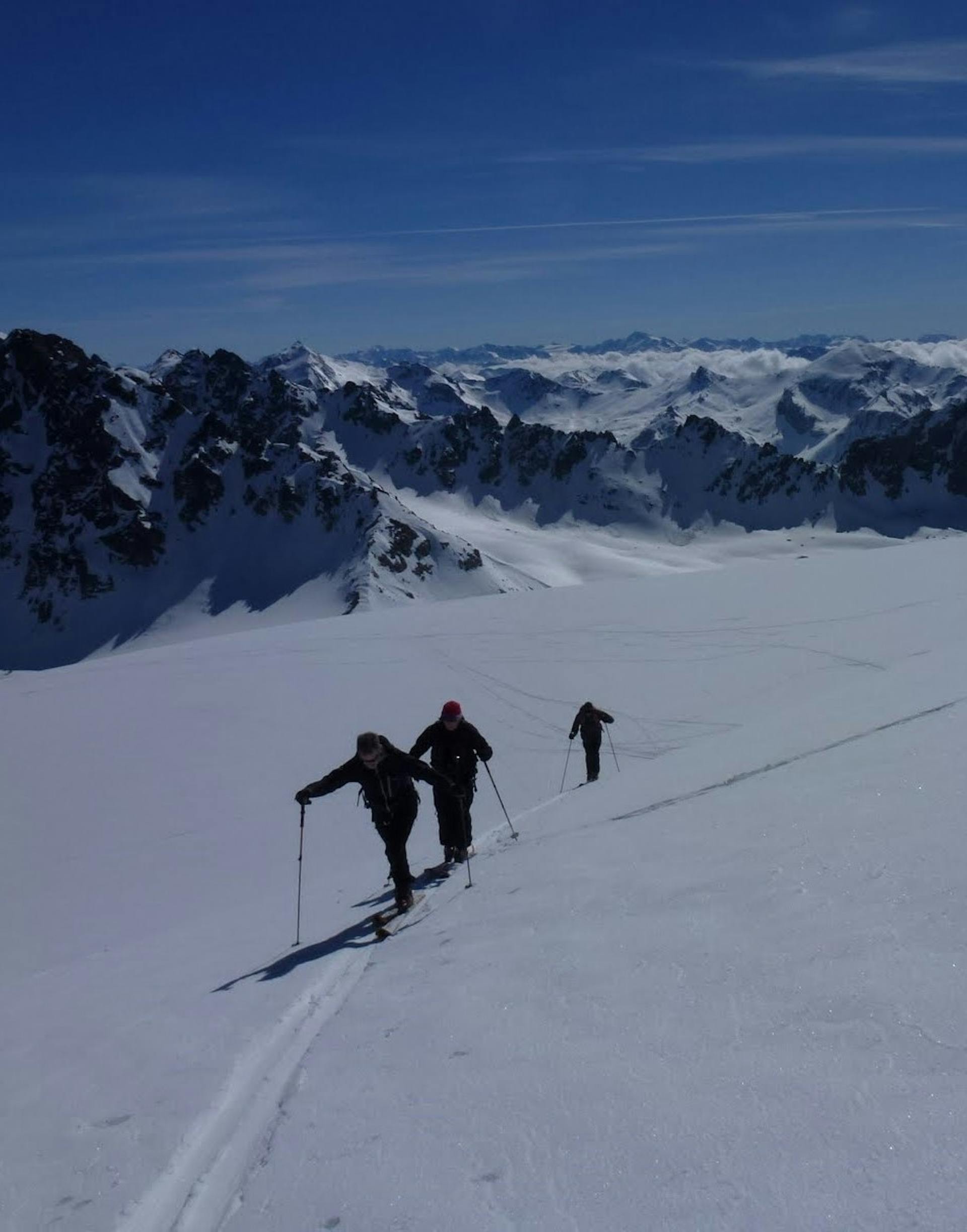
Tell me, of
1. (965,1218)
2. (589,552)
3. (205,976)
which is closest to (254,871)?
(205,976)

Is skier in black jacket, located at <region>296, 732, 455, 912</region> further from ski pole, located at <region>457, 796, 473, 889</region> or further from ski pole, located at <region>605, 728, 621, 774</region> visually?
ski pole, located at <region>605, 728, 621, 774</region>

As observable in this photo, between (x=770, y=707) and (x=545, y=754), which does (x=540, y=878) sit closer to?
(x=545, y=754)

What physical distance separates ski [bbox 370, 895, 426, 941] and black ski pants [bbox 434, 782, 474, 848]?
129 cm

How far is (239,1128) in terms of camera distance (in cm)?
478

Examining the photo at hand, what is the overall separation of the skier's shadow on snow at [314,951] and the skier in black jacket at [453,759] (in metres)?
1.91

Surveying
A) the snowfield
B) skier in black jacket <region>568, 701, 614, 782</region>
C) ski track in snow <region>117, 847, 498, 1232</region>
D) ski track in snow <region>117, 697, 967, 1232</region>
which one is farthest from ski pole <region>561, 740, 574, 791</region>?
ski track in snow <region>117, 847, 498, 1232</region>

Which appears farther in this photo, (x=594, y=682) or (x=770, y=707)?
(x=594, y=682)

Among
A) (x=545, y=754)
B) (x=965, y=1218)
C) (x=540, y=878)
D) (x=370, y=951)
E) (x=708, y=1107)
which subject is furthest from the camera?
A: (x=545, y=754)

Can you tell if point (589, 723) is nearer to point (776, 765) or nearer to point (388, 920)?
point (776, 765)

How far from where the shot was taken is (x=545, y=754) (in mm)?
19969

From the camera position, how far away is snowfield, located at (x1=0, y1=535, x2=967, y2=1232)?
361 centimetres

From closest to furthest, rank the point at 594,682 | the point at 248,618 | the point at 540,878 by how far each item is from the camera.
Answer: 1. the point at 540,878
2. the point at 594,682
3. the point at 248,618

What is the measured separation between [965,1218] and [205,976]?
6.13 metres

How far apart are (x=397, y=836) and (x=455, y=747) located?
1778mm
